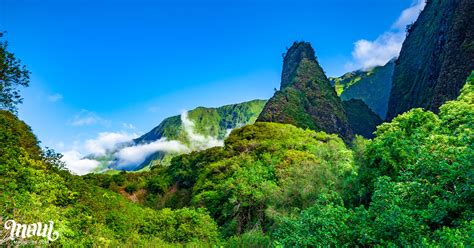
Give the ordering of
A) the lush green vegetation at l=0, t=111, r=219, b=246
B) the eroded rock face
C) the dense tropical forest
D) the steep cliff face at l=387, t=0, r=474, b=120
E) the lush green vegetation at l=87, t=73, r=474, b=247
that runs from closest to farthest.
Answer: the lush green vegetation at l=87, t=73, r=474, b=247, the dense tropical forest, the lush green vegetation at l=0, t=111, r=219, b=246, the steep cliff face at l=387, t=0, r=474, b=120, the eroded rock face

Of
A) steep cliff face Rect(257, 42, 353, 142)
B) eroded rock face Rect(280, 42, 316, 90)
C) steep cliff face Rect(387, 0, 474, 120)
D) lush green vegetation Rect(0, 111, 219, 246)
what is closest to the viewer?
lush green vegetation Rect(0, 111, 219, 246)

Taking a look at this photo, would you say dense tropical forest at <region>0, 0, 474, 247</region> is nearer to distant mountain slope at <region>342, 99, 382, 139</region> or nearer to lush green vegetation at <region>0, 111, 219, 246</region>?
lush green vegetation at <region>0, 111, 219, 246</region>

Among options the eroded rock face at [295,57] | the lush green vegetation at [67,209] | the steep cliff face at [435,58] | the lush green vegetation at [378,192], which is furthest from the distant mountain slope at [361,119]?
the lush green vegetation at [67,209]

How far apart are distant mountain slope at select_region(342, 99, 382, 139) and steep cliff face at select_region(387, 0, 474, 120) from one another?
3263 centimetres

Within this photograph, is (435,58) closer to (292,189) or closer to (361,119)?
(292,189)

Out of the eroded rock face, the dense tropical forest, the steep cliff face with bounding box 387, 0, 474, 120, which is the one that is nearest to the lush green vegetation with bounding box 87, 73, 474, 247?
the dense tropical forest

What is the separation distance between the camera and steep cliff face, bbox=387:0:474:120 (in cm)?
5738

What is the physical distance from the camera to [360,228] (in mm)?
17391

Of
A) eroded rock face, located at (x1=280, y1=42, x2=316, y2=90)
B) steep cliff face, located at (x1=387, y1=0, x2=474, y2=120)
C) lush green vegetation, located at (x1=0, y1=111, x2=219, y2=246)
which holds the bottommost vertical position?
lush green vegetation, located at (x1=0, y1=111, x2=219, y2=246)

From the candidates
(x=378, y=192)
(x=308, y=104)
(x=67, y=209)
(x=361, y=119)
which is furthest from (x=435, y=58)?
(x=361, y=119)

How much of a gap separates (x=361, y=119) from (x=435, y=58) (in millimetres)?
85678

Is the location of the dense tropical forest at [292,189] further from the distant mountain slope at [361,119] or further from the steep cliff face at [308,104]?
the distant mountain slope at [361,119]

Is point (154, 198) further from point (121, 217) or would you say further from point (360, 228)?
point (360, 228)

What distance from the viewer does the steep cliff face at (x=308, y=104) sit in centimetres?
10894
